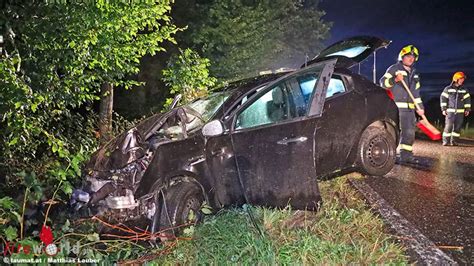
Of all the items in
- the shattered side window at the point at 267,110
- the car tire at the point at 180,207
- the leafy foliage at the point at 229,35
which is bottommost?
the car tire at the point at 180,207

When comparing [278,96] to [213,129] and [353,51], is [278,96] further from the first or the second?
[353,51]

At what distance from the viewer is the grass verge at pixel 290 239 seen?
3047mm

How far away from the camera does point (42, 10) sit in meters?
6.02

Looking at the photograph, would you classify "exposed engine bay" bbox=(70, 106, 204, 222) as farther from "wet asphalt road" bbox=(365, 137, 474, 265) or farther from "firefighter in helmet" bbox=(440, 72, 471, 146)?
"firefighter in helmet" bbox=(440, 72, 471, 146)

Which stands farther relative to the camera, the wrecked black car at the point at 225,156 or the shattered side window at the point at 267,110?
the shattered side window at the point at 267,110

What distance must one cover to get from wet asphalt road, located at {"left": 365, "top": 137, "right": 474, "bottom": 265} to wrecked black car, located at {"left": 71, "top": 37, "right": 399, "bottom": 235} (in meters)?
0.98

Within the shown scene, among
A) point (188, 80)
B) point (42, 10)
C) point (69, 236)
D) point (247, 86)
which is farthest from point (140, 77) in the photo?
point (69, 236)

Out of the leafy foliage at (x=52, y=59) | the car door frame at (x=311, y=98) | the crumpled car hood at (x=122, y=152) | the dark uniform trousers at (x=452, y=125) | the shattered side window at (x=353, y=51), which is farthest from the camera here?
the dark uniform trousers at (x=452, y=125)

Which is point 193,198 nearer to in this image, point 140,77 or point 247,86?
point 247,86

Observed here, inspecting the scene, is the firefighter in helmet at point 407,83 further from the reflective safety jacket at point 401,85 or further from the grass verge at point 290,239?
the grass verge at point 290,239

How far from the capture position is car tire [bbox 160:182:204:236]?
151 inches

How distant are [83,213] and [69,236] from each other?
0.98ft

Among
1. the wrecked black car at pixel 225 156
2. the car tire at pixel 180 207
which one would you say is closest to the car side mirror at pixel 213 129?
the wrecked black car at pixel 225 156

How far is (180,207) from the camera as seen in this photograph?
3891 mm
